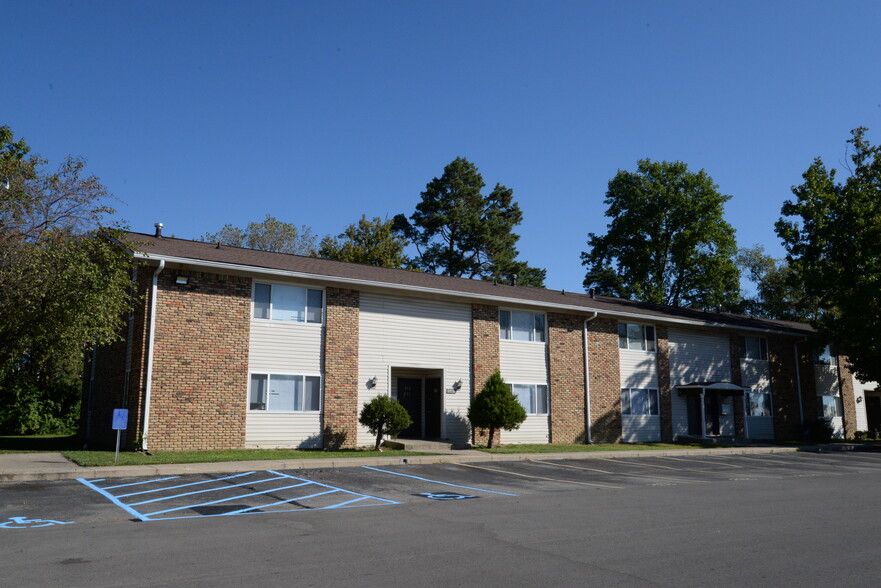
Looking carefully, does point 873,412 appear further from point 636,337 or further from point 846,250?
point 636,337

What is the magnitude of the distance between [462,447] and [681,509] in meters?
11.8

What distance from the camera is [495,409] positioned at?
72.5 ft

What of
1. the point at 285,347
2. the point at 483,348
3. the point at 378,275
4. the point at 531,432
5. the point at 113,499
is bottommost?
the point at 113,499

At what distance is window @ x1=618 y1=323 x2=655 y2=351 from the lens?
27.5 m

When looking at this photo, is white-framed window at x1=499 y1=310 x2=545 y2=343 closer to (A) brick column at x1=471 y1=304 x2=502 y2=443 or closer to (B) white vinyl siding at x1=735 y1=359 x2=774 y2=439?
(A) brick column at x1=471 y1=304 x2=502 y2=443

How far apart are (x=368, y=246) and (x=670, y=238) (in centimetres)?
2022

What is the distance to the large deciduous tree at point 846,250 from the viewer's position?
2895cm

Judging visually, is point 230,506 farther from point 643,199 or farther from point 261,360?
point 643,199

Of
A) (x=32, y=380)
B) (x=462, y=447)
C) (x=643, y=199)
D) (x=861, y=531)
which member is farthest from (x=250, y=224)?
(x=861, y=531)

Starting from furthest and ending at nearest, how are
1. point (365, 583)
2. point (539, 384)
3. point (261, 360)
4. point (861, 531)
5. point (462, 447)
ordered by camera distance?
point (539, 384), point (462, 447), point (261, 360), point (861, 531), point (365, 583)

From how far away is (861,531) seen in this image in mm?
9039

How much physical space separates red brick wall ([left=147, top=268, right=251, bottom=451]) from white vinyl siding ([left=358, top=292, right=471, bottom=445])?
380 centimetres

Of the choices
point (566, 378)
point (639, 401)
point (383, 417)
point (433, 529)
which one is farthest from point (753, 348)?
point (433, 529)

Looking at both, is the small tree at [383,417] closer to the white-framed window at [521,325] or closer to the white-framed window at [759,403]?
the white-framed window at [521,325]
